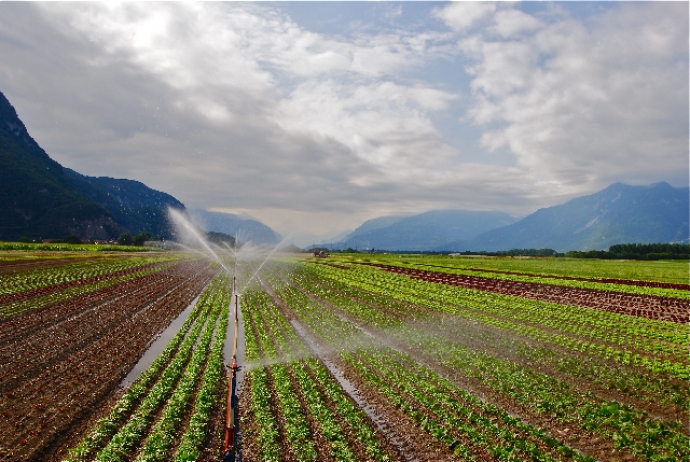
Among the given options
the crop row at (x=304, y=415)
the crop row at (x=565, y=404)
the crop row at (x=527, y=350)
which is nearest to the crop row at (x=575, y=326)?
the crop row at (x=527, y=350)

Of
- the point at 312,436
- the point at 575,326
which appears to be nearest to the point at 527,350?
the point at 575,326

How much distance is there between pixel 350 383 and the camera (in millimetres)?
16062

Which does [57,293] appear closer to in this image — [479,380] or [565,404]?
[479,380]

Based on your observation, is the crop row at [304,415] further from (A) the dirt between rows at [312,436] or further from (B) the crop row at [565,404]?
(B) the crop row at [565,404]

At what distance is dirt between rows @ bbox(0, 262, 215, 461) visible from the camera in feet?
37.3

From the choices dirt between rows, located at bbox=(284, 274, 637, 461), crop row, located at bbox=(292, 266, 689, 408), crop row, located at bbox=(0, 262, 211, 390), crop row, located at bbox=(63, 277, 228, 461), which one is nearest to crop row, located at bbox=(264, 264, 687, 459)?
dirt between rows, located at bbox=(284, 274, 637, 461)

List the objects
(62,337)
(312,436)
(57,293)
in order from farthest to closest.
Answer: (57,293) → (62,337) → (312,436)

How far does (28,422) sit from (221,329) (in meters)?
13.2

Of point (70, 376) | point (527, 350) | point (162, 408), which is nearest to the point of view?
point (162, 408)

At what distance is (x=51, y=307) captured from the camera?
30984 millimetres

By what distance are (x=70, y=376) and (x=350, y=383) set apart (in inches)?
456

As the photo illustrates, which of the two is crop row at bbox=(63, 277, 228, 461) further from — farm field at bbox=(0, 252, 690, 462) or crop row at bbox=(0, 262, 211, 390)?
crop row at bbox=(0, 262, 211, 390)

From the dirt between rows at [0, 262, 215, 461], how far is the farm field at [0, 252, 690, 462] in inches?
3.1

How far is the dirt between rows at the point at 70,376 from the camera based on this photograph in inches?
448
